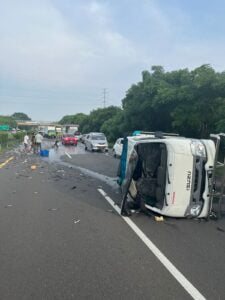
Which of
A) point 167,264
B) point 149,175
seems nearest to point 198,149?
point 149,175

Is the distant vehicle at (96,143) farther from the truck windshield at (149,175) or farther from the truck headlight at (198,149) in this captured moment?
the truck headlight at (198,149)

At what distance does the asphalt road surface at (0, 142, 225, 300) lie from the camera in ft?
14.3

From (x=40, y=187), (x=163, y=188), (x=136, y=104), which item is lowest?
(x=40, y=187)

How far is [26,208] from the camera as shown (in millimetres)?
8773

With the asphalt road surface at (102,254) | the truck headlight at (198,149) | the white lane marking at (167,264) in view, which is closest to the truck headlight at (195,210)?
the asphalt road surface at (102,254)

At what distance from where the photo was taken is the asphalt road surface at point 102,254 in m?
4.36

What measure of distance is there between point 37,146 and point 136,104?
46.0ft

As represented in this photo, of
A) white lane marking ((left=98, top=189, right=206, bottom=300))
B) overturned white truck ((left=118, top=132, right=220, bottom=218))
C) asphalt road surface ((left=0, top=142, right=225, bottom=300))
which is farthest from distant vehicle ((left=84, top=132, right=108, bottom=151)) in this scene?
white lane marking ((left=98, top=189, right=206, bottom=300))

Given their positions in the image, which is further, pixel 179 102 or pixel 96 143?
pixel 96 143

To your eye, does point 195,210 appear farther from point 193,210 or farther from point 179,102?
point 179,102

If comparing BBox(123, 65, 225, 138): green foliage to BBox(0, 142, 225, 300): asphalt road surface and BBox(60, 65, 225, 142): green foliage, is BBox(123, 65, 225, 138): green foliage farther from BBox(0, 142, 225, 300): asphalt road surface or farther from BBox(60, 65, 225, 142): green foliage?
BBox(0, 142, 225, 300): asphalt road surface

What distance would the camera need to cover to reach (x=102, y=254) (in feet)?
18.2

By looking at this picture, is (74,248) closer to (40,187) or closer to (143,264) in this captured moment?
(143,264)

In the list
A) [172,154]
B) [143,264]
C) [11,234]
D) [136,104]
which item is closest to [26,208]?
[11,234]
